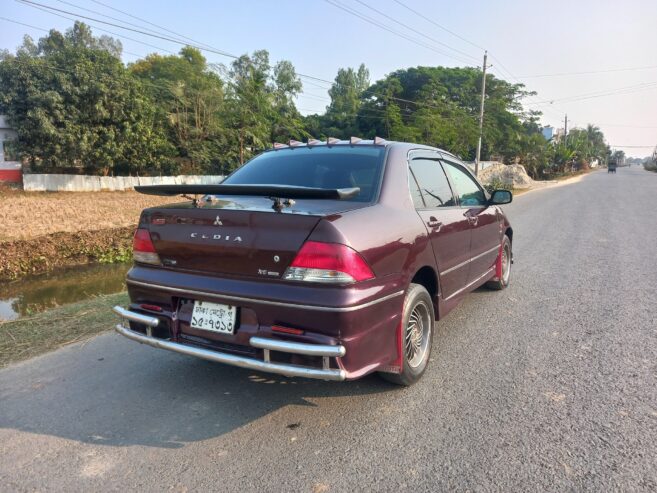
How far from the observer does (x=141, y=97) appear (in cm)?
2773

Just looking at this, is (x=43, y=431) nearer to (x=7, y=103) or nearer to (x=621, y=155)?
(x=7, y=103)

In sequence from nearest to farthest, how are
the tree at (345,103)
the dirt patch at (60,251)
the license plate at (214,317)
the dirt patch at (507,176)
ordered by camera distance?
1. the license plate at (214,317)
2. the dirt patch at (60,251)
3. the dirt patch at (507,176)
4. the tree at (345,103)

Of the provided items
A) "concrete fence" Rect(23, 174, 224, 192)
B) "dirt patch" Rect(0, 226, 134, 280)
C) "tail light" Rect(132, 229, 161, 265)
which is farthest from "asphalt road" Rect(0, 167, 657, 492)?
"concrete fence" Rect(23, 174, 224, 192)

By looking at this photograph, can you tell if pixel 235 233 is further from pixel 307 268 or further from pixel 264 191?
pixel 307 268

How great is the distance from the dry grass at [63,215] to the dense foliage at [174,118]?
5.15 m

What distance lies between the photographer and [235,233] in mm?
2762

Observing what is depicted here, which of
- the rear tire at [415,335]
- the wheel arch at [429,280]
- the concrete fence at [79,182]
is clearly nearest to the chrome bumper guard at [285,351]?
the rear tire at [415,335]

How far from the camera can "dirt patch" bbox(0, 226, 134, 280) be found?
9.62 metres

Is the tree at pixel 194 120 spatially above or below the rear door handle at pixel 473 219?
above

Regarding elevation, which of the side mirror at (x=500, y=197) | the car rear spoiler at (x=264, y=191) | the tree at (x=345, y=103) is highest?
the tree at (x=345, y=103)

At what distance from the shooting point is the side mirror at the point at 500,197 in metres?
4.78

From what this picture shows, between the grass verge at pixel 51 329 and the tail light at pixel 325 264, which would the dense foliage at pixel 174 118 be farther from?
the tail light at pixel 325 264

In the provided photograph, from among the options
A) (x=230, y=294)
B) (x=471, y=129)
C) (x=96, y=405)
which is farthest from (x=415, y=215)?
(x=471, y=129)

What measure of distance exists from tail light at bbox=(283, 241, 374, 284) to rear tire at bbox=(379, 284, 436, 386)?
64 centimetres
